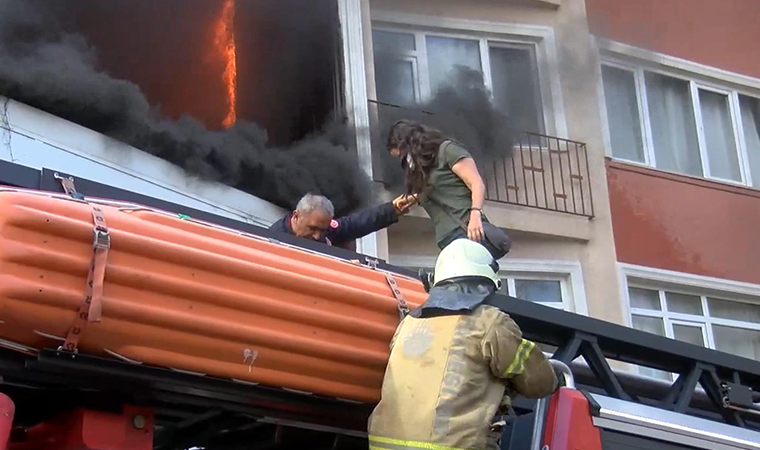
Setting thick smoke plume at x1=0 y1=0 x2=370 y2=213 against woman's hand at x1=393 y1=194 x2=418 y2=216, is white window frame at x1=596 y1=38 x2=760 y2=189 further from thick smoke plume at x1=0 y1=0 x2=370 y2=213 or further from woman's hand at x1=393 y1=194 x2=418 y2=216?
woman's hand at x1=393 y1=194 x2=418 y2=216

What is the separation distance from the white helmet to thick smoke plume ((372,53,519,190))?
5952 millimetres

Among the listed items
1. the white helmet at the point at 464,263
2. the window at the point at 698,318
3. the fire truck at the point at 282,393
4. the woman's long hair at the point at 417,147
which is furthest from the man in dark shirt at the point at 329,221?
the window at the point at 698,318

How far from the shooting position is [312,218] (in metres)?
4.85

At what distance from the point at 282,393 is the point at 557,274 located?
24.2 feet

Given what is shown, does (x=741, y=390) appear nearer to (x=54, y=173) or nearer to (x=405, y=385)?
(x=405, y=385)

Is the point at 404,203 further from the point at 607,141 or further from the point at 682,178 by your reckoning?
the point at 682,178

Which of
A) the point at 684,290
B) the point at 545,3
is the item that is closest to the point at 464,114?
the point at 545,3

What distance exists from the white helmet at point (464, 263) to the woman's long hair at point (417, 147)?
1302 mm

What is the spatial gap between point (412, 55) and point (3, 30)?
170 inches

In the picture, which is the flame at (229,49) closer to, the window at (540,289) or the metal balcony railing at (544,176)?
the metal balcony railing at (544,176)

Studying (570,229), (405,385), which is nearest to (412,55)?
(570,229)

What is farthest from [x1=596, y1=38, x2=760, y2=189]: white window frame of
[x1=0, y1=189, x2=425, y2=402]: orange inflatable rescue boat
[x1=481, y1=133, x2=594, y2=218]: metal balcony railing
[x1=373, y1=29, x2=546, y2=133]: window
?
[x1=0, y1=189, x2=425, y2=402]: orange inflatable rescue boat

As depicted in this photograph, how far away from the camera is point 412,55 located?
1059 centimetres

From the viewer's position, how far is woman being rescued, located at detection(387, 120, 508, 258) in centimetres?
459
